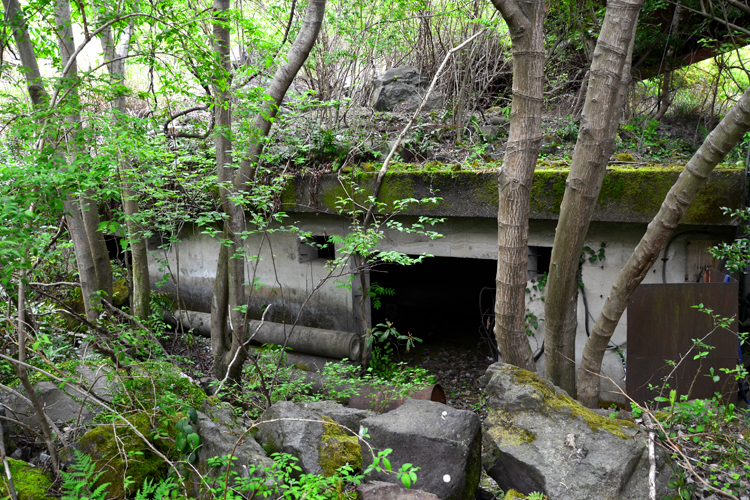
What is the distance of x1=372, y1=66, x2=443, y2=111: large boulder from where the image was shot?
25.2 feet

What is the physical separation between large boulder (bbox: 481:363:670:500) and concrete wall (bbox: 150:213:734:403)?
200 cm

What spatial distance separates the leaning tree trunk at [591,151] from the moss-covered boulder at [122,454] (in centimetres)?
291

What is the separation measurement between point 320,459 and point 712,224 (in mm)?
4232

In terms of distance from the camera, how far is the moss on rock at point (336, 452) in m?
2.60

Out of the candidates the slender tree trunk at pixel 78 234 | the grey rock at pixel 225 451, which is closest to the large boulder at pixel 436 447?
the grey rock at pixel 225 451

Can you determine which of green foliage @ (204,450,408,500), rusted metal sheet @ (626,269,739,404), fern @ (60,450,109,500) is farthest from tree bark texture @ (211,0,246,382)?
rusted metal sheet @ (626,269,739,404)

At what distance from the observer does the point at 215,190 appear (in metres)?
5.86

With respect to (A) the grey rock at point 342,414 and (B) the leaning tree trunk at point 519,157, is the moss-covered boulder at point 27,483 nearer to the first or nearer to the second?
(A) the grey rock at point 342,414

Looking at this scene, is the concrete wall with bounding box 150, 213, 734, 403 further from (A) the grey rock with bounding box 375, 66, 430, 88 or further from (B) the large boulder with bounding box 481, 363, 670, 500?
(A) the grey rock with bounding box 375, 66, 430, 88

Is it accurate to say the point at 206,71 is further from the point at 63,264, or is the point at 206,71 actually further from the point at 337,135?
the point at 63,264

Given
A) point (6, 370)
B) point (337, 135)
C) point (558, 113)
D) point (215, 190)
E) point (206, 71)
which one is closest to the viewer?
point (6, 370)

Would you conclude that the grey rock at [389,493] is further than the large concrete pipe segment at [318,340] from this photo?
No

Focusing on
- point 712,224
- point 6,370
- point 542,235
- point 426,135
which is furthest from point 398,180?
point 6,370

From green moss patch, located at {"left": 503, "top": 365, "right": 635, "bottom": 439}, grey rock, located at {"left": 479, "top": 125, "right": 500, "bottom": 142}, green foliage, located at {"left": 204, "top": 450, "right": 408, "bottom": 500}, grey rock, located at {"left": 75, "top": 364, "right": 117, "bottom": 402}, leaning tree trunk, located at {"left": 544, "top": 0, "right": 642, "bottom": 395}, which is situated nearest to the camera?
green foliage, located at {"left": 204, "top": 450, "right": 408, "bottom": 500}
